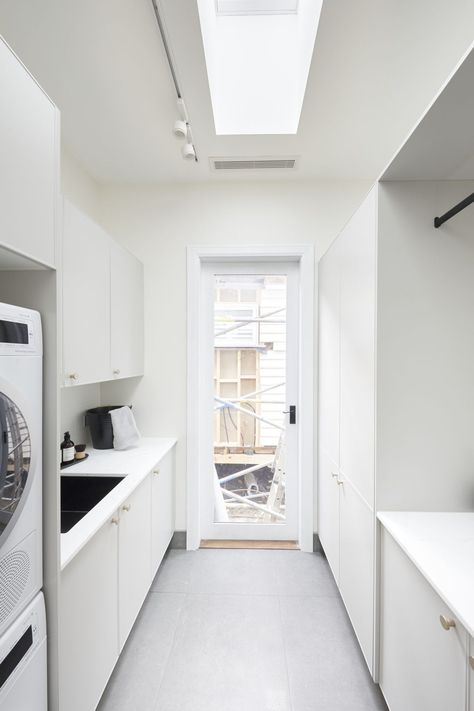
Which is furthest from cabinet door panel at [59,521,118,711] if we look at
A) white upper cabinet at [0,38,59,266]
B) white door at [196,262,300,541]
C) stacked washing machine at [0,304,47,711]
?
white door at [196,262,300,541]

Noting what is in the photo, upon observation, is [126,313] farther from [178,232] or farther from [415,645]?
[415,645]

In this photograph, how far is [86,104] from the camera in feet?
6.12

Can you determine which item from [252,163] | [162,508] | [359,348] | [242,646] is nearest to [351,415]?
[359,348]

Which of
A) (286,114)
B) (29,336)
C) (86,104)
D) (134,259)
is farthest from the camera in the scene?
(134,259)

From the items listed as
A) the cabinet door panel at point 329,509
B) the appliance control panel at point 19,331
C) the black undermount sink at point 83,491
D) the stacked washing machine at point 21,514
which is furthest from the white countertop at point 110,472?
the cabinet door panel at point 329,509

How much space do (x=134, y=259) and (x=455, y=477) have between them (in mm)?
2191

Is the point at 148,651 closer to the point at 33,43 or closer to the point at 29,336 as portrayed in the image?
the point at 29,336

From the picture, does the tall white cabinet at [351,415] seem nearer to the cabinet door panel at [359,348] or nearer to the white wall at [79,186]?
the cabinet door panel at [359,348]

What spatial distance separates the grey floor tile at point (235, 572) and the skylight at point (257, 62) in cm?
262

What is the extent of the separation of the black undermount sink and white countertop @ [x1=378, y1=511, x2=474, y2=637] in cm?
132

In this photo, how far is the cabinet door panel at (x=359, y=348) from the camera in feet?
4.96

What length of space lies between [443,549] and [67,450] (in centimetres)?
183

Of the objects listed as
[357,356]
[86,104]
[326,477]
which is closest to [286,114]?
[86,104]

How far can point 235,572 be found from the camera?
93.6 inches
